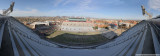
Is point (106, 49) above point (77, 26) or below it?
below

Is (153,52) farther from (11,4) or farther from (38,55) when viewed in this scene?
(11,4)

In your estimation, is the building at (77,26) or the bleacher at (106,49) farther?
the building at (77,26)

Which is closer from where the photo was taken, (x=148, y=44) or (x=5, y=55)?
(x=5, y=55)

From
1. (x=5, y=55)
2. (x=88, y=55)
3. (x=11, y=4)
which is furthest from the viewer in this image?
(x=11, y=4)

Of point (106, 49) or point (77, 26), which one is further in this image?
point (77, 26)

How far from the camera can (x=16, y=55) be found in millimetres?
2752

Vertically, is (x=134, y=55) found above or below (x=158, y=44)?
below

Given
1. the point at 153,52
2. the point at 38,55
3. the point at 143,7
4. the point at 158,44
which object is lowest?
the point at 38,55

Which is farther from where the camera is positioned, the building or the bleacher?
the building

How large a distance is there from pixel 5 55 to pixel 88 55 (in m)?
3.66

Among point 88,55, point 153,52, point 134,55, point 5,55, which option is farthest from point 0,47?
point 153,52

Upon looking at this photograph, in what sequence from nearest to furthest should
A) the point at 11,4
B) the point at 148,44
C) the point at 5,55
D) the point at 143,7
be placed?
the point at 5,55
the point at 148,44
the point at 11,4
the point at 143,7

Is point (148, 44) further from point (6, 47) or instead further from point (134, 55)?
point (6, 47)

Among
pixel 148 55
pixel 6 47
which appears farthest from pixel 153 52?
pixel 6 47
